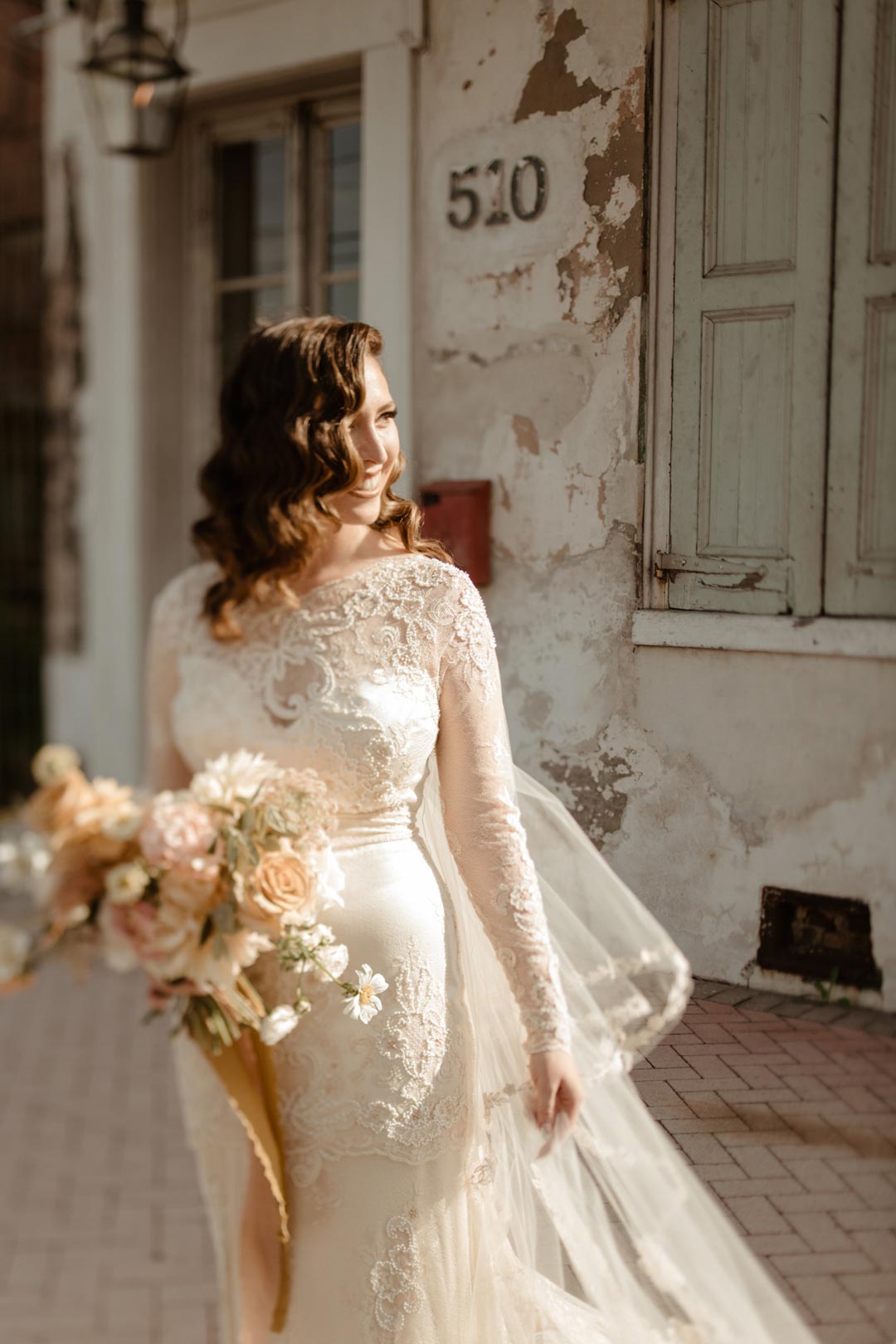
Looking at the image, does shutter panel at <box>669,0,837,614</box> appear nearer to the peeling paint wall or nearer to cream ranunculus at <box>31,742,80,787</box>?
→ the peeling paint wall

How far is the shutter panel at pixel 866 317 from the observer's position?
1.35 m

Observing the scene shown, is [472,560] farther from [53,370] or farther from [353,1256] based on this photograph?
[53,370]

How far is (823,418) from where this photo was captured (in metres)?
1.39

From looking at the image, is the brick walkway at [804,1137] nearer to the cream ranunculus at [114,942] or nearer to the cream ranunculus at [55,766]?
the cream ranunculus at [114,942]

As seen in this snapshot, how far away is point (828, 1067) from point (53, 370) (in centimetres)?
517

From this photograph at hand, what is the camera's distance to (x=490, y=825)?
1.65 meters

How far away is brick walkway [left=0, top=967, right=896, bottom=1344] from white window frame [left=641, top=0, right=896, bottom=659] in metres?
0.42

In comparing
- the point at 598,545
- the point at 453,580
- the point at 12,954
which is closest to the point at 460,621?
the point at 453,580

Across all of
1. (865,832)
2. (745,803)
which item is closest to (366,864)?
(745,803)

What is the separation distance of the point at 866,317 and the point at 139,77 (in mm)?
3122

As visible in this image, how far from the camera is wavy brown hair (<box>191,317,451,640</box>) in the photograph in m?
1.76

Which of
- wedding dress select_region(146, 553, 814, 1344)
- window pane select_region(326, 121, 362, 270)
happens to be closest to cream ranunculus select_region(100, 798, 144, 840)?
wedding dress select_region(146, 553, 814, 1344)

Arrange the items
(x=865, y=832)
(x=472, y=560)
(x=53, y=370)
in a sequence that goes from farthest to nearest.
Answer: (x=53, y=370) → (x=472, y=560) → (x=865, y=832)

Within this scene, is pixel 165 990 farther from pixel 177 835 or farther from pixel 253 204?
pixel 253 204
